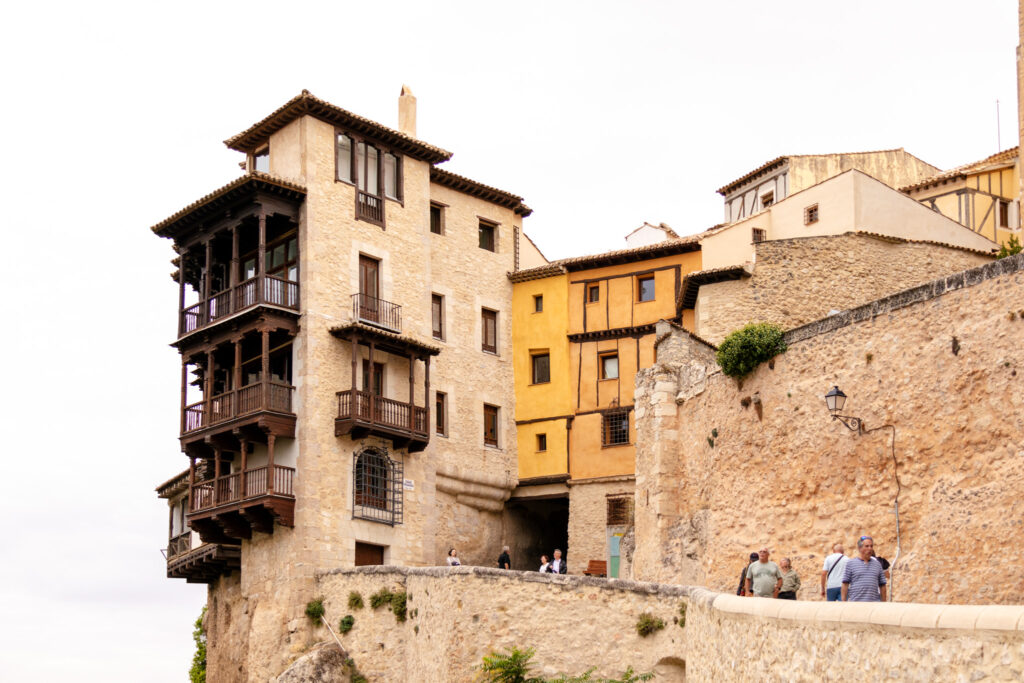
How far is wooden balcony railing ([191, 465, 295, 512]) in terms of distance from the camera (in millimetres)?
36781

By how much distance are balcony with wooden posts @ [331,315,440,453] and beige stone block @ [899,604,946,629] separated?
26322mm

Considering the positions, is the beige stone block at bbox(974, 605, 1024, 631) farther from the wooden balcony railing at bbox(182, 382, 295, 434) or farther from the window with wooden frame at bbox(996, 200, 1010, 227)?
the window with wooden frame at bbox(996, 200, 1010, 227)

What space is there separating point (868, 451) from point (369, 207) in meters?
18.3

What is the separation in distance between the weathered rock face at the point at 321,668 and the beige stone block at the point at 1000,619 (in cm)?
2324

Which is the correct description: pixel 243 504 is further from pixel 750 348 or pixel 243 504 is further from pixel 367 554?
pixel 750 348

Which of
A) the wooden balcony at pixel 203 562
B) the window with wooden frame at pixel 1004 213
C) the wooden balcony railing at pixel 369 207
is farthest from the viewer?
the window with wooden frame at pixel 1004 213

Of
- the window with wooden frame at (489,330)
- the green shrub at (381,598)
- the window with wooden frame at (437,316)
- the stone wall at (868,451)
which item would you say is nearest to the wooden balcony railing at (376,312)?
the window with wooden frame at (437,316)

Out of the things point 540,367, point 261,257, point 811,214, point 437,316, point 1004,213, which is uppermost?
point 1004,213

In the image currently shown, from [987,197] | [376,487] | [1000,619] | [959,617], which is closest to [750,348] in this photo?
[376,487]

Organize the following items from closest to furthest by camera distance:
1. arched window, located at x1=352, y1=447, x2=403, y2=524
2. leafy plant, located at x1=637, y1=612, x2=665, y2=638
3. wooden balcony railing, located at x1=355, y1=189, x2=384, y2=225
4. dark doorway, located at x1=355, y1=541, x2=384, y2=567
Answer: leafy plant, located at x1=637, y1=612, x2=665, y2=638
dark doorway, located at x1=355, y1=541, x2=384, y2=567
arched window, located at x1=352, y1=447, x2=403, y2=524
wooden balcony railing, located at x1=355, y1=189, x2=384, y2=225

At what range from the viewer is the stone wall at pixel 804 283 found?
36.9 metres

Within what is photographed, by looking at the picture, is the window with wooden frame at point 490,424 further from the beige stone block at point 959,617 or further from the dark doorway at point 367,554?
the beige stone block at point 959,617

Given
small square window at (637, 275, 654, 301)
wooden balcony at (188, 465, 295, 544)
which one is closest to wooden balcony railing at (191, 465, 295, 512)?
wooden balcony at (188, 465, 295, 544)

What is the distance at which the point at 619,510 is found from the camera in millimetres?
41250
